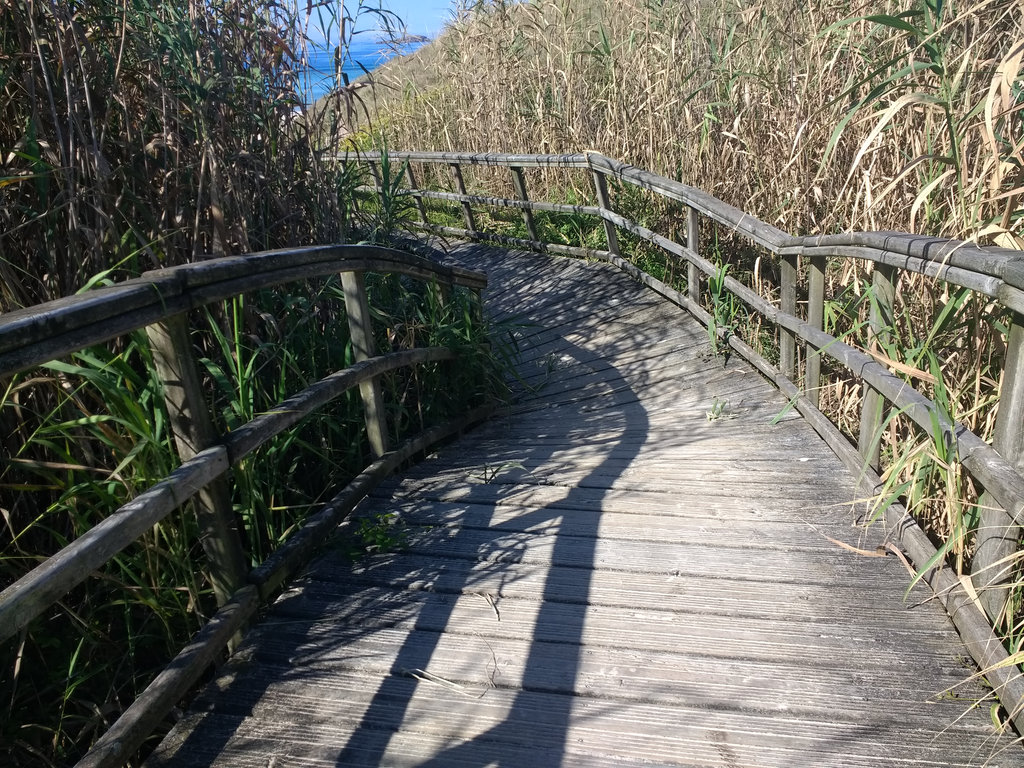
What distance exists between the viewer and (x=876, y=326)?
3.09 metres

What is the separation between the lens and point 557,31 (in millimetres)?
8391

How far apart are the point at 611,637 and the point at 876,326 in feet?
5.04

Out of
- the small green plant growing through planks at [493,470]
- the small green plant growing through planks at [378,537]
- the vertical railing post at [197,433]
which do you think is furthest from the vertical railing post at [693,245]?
the vertical railing post at [197,433]

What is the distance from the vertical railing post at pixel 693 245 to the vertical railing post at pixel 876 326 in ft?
7.86

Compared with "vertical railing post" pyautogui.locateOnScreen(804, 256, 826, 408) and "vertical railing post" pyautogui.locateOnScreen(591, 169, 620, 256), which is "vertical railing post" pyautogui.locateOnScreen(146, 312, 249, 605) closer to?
"vertical railing post" pyautogui.locateOnScreen(804, 256, 826, 408)

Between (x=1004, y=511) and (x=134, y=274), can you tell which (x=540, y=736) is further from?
(x=134, y=274)

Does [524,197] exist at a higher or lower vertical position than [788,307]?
higher

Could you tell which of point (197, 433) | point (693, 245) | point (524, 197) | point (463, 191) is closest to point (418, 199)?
point (463, 191)

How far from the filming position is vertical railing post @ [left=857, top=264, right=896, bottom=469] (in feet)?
9.75

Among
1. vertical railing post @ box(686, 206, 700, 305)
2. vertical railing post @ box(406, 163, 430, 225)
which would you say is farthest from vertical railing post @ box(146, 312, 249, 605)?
vertical railing post @ box(406, 163, 430, 225)

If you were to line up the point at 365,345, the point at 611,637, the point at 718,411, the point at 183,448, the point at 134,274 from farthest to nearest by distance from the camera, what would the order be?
1. the point at 718,411
2. the point at 365,345
3. the point at 134,274
4. the point at 611,637
5. the point at 183,448

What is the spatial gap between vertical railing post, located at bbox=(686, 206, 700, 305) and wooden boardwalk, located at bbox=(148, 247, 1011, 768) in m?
1.95

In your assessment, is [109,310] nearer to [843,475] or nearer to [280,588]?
[280,588]

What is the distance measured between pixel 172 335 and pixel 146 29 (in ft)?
5.61
